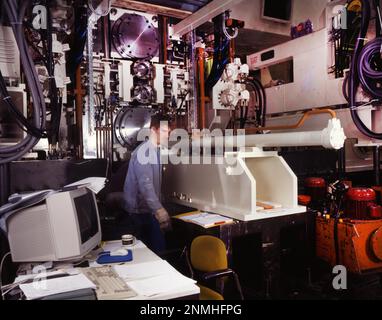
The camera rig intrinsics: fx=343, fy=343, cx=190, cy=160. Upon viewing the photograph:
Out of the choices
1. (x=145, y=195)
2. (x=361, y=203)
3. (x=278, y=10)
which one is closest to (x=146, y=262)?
(x=145, y=195)

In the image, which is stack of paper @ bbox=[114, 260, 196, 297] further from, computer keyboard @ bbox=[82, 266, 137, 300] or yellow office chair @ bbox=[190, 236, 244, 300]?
yellow office chair @ bbox=[190, 236, 244, 300]

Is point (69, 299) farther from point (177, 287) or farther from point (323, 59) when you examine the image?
point (323, 59)

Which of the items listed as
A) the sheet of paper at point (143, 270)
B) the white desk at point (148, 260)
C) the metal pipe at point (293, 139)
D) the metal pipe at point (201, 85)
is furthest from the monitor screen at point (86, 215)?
the metal pipe at point (201, 85)

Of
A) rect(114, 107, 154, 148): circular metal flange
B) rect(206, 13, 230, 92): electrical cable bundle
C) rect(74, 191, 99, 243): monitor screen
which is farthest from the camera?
rect(114, 107, 154, 148): circular metal flange

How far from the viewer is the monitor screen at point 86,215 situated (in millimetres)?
2076

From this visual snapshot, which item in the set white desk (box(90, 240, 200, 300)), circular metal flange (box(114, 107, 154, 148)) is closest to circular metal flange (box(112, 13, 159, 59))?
circular metal flange (box(114, 107, 154, 148))

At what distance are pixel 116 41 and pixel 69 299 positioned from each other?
12.6 feet

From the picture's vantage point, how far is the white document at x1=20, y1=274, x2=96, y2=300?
5.27ft

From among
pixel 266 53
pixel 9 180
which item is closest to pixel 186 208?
pixel 9 180

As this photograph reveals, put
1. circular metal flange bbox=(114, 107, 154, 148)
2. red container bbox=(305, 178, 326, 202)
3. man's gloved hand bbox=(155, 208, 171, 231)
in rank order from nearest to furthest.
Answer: man's gloved hand bbox=(155, 208, 171, 231) → red container bbox=(305, 178, 326, 202) → circular metal flange bbox=(114, 107, 154, 148)

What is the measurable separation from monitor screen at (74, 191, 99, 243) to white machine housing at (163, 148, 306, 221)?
3.77ft

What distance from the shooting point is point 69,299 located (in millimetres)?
1544
